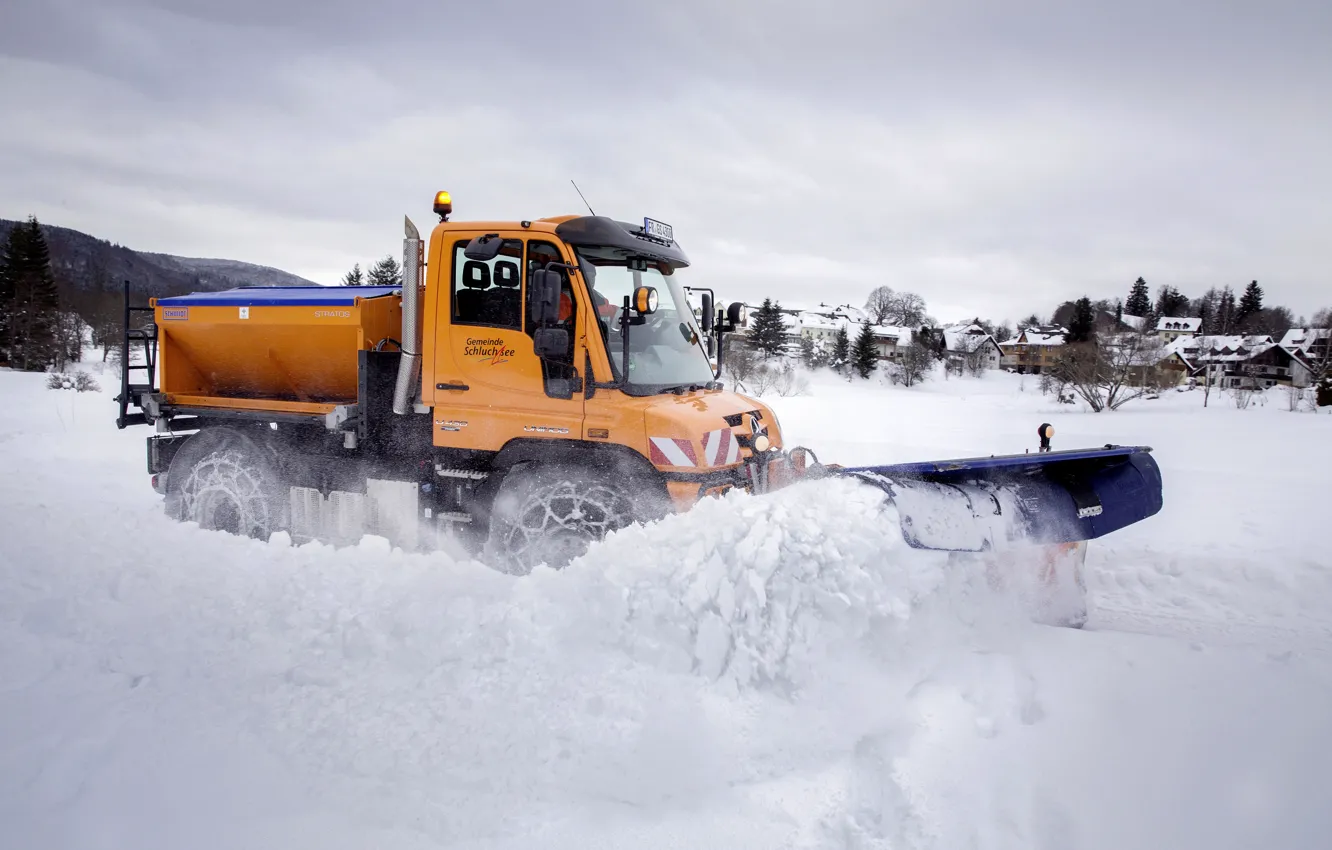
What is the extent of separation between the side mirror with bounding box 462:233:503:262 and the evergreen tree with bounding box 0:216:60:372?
42070 millimetres

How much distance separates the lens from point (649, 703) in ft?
10.3

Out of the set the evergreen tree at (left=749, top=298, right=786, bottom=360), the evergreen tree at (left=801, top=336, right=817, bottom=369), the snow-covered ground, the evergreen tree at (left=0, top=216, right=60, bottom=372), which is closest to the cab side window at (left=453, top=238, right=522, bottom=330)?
the snow-covered ground

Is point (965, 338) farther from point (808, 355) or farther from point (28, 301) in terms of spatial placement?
point (28, 301)

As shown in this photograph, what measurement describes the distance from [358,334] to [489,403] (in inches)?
54.1

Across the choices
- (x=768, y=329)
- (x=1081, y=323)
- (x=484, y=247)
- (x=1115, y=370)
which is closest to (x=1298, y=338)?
(x=1081, y=323)

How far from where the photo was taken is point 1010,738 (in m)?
3.01

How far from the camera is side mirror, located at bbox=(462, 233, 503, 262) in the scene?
4.83 metres

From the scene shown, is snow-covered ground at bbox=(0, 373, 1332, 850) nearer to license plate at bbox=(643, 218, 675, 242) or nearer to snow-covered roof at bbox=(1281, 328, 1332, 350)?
license plate at bbox=(643, 218, 675, 242)

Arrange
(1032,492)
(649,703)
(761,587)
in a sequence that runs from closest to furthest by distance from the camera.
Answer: (649,703) < (761,587) < (1032,492)

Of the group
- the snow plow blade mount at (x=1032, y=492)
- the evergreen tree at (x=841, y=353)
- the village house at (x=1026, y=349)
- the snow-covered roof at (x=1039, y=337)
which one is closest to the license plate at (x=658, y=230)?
the snow plow blade mount at (x=1032, y=492)

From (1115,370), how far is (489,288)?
28.8 m

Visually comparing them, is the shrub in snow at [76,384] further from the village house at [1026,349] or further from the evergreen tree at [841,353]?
the village house at [1026,349]

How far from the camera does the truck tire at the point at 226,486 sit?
6.26 metres

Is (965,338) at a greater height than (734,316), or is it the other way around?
(965,338)
